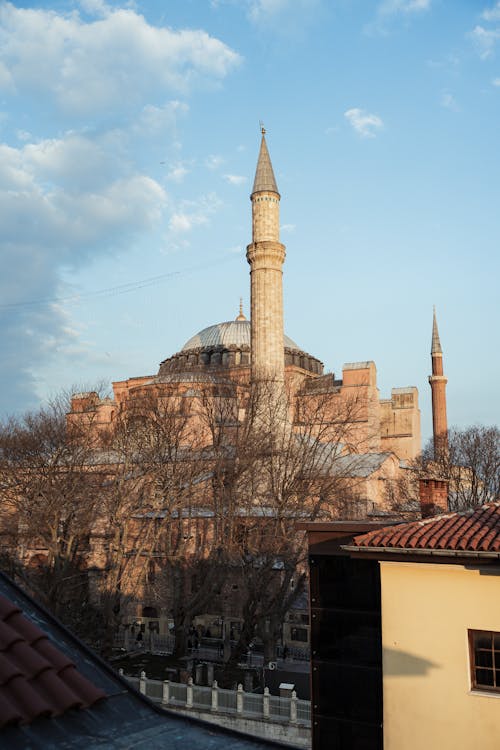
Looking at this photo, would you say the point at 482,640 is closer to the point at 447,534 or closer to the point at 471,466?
the point at 447,534

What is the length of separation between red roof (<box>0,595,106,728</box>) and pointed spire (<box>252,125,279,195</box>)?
33754mm

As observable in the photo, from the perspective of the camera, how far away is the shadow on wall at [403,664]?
8672 millimetres

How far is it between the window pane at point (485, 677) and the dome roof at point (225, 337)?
45.8 m

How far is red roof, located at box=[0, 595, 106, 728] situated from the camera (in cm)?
279

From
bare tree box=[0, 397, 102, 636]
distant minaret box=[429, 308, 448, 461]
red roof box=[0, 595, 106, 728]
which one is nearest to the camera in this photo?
red roof box=[0, 595, 106, 728]

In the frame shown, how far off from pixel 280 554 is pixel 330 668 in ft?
38.1

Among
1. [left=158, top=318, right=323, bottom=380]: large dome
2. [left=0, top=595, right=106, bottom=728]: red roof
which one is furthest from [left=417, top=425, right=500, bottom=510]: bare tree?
[left=0, top=595, right=106, bottom=728]: red roof

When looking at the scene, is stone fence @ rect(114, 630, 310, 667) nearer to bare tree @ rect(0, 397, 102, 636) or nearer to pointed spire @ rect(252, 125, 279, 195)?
bare tree @ rect(0, 397, 102, 636)

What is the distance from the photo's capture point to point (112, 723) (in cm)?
310

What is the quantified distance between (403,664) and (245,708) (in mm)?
9173

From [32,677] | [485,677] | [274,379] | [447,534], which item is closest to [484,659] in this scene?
[485,677]

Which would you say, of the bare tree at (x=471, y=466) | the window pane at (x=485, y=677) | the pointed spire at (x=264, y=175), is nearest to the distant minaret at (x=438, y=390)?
the bare tree at (x=471, y=466)

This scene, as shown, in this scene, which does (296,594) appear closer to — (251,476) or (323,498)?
(323,498)

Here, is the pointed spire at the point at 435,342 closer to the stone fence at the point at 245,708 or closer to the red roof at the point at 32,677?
the stone fence at the point at 245,708
